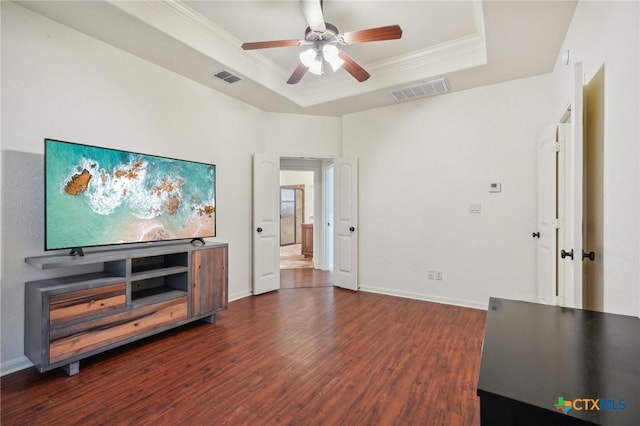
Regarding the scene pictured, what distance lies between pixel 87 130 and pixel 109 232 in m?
0.94

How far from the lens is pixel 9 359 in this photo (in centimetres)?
227

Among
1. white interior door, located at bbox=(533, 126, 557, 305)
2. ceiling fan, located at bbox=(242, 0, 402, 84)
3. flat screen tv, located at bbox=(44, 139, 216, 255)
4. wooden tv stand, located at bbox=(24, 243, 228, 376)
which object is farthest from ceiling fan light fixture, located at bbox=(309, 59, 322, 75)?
white interior door, located at bbox=(533, 126, 557, 305)

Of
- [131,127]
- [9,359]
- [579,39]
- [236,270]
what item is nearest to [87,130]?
[131,127]

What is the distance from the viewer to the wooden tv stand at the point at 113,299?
212 centimetres

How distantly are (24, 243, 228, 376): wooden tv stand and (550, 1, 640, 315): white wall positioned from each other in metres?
3.11

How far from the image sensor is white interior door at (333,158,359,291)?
183 inches

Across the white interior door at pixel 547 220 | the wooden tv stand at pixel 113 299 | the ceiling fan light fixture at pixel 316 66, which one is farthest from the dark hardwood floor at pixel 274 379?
the ceiling fan light fixture at pixel 316 66

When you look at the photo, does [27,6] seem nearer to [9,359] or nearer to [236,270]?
A: [9,359]

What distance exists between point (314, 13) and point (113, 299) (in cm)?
270

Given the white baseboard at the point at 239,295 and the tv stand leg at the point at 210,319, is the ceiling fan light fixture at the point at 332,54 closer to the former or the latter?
the tv stand leg at the point at 210,319

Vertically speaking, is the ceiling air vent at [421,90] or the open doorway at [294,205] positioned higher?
the ceiling air vent at [421,90]

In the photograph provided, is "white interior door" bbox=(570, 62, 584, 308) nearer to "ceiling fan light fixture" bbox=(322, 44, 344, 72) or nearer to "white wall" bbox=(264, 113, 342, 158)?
"ceiling fan light fixture" bbox=(322, 44, 344, 72)

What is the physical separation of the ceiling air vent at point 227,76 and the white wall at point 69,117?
1.17ft

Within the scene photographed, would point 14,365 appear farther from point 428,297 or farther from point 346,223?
point 428,297
